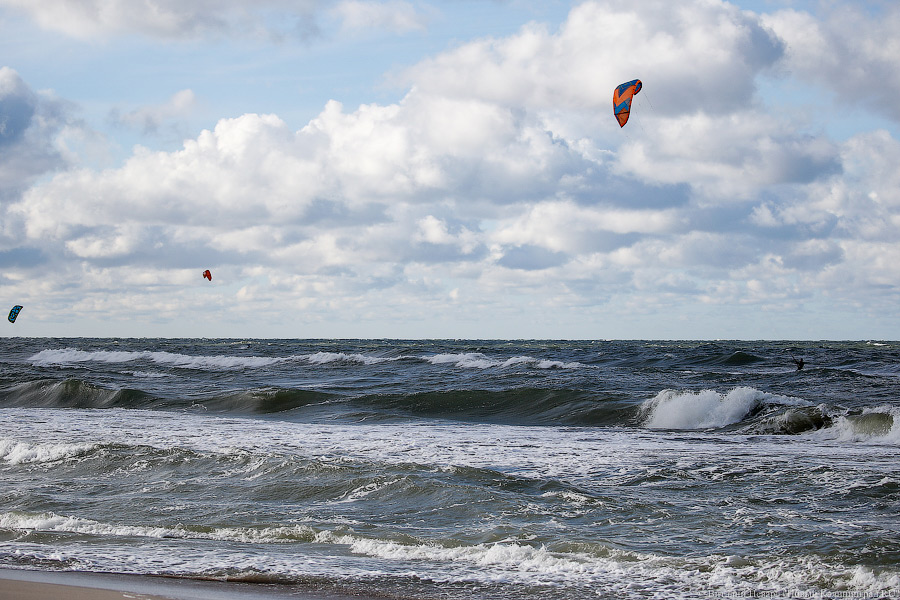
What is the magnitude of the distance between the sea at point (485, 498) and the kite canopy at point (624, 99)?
7119 mm

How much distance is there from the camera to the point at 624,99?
2080 centimetres

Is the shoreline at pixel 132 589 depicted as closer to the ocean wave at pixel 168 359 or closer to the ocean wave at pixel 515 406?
the ocean wave at pixel 515 406

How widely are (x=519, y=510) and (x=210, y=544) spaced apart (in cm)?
320

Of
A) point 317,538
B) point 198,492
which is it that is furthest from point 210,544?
point 198,492

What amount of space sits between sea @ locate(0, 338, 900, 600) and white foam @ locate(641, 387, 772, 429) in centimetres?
6

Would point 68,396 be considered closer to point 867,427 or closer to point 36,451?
point 36,451

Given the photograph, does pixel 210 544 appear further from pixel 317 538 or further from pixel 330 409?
pixel 330 409

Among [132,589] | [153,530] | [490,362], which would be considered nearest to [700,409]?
[153,530]

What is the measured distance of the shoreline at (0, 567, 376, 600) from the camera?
559 centimetres

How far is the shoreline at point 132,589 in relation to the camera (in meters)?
5.59

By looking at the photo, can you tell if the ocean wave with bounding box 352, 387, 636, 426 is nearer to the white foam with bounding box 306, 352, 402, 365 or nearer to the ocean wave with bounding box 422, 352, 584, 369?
the ocean wave with bounding box 422, 352, 584, 369

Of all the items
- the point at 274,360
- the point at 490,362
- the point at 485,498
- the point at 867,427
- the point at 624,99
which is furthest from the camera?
the point at 274,360

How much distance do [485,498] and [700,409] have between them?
35.3 ft

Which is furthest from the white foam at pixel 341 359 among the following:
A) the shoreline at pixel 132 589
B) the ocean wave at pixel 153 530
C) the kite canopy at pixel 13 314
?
the shoreline at pixel 132 589
